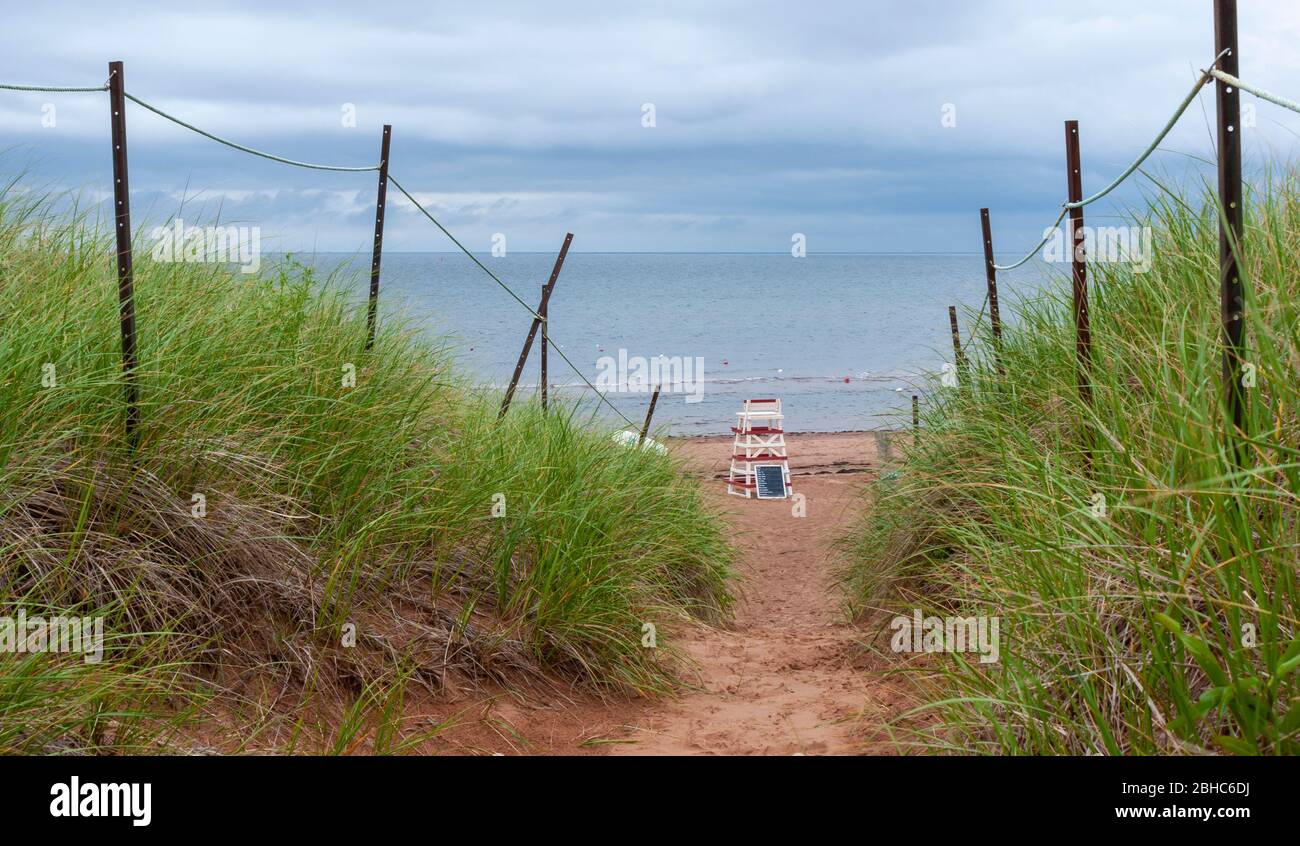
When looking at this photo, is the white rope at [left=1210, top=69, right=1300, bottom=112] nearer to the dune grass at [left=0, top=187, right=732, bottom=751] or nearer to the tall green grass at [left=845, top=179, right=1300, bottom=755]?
the tall green grass at [left=845, top=179, right=1300, bottom=755]

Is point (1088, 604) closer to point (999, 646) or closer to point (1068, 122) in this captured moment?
point (999, 646)

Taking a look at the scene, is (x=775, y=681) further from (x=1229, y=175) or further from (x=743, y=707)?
(x=1229, y=175)

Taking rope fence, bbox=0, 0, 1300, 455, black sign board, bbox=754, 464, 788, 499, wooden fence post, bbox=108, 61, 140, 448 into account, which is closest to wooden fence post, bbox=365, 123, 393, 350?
rope fence, bbox=0, 0, 1300, 455

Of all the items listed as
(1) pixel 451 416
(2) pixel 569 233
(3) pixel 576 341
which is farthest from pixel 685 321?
(1) pixel 451 416

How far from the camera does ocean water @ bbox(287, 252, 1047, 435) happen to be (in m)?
6.75

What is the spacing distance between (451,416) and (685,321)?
2001 inches

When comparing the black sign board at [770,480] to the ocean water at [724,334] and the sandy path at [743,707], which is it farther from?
the sandy path at [743,707]

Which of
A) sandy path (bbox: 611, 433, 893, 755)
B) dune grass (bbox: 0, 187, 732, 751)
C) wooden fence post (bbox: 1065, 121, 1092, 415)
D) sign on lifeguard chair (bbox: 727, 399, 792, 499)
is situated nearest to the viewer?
dune grass (bbox: 0, 187, 732, 751)

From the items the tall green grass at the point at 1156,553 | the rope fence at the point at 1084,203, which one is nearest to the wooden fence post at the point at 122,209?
the rope fence at the point at 1084,203

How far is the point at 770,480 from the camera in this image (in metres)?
14.1

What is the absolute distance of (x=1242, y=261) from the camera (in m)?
2.92

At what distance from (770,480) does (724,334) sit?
36.3 m

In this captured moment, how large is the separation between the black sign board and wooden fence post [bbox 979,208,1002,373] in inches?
281
